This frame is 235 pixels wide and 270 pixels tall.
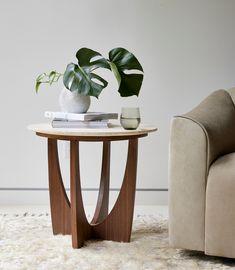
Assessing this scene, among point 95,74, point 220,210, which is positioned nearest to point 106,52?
point 95,74

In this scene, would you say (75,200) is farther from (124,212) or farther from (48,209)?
(48,209)

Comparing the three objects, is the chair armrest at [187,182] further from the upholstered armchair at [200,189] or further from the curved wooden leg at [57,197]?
the curved wooden leg at [57,197]

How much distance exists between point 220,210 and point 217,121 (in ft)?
1.35

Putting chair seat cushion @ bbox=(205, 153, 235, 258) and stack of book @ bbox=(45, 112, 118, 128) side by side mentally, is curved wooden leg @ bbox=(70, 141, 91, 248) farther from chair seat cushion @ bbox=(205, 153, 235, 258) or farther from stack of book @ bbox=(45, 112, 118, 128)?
chair seat cushion @ bbox=(205, 153, 235, 258)

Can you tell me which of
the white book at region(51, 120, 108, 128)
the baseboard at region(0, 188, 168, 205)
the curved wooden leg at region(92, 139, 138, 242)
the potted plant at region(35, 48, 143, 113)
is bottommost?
the baseboard at region(0, 188, 168, 205)

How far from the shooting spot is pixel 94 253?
2.09 meters

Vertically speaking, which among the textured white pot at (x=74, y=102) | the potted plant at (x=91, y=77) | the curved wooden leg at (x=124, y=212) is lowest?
the curved wooden leg at (x=124, y=212)

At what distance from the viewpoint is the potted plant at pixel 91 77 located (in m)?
2.11

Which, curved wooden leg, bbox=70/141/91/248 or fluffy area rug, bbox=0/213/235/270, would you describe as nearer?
fluffy area rug, bbox=0/213/235/270

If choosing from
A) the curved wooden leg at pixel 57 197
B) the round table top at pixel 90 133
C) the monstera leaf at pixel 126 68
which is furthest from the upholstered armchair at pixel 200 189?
the curved wooden leg at pixel 57 197

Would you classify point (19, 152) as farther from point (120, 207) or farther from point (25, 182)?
point (120, 207)

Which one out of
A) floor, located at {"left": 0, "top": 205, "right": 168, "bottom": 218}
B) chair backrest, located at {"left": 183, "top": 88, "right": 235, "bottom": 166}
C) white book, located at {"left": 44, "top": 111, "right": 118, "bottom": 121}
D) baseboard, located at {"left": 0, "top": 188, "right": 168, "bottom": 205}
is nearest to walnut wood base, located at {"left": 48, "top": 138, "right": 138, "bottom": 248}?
white book, located at {"left": 44, "top": 111, "right": 118, "bottom": 121}

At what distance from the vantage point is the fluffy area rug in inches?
76.7

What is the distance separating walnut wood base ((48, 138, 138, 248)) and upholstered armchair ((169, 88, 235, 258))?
253mm
